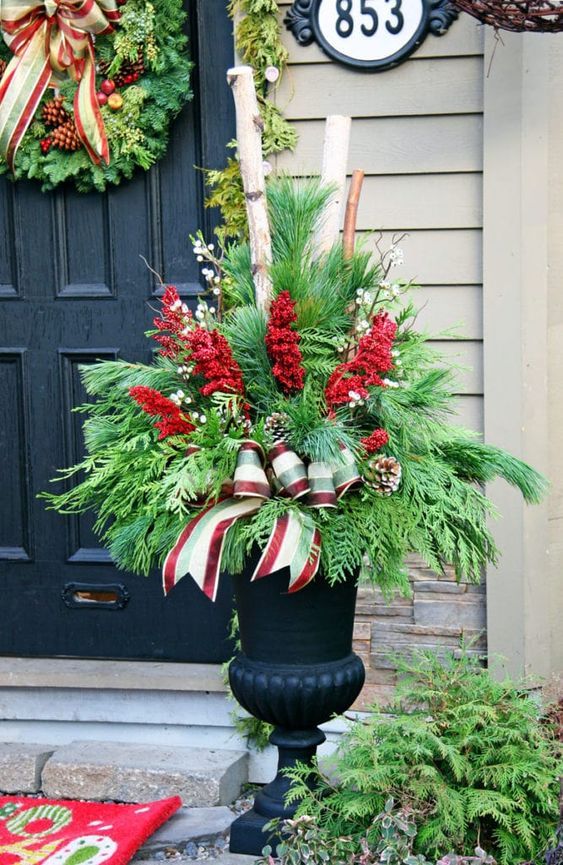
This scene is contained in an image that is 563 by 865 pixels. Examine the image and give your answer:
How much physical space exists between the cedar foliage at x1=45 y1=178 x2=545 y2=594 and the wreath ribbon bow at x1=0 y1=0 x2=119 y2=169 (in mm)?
835

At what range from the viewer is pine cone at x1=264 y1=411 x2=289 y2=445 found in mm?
2516

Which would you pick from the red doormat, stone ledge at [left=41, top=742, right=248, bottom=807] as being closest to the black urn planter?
the red doormat

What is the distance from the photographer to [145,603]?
356 cm

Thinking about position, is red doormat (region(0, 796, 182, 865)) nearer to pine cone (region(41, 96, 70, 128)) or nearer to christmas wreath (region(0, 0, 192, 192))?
christmas wreath (region(0, 0, 192, 192))

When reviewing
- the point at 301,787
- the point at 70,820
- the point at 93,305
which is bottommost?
the point at 70,820

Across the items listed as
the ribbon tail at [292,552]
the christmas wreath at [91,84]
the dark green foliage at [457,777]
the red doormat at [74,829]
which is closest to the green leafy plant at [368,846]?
the dark green foliage at [457,777]

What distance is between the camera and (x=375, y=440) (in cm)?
246

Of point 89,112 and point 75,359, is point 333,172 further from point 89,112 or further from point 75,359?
point 75,359

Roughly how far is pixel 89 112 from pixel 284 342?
4.09 ft

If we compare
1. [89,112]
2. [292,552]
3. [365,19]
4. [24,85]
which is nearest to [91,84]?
[89,112]

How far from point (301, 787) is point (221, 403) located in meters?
0.86

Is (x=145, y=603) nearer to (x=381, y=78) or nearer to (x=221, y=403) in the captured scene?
(x=221, y=403)

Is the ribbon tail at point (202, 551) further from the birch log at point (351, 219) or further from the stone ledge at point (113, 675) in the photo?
the stone ledge at point (113, 675)

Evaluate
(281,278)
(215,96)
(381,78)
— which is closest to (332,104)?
(381,78)
